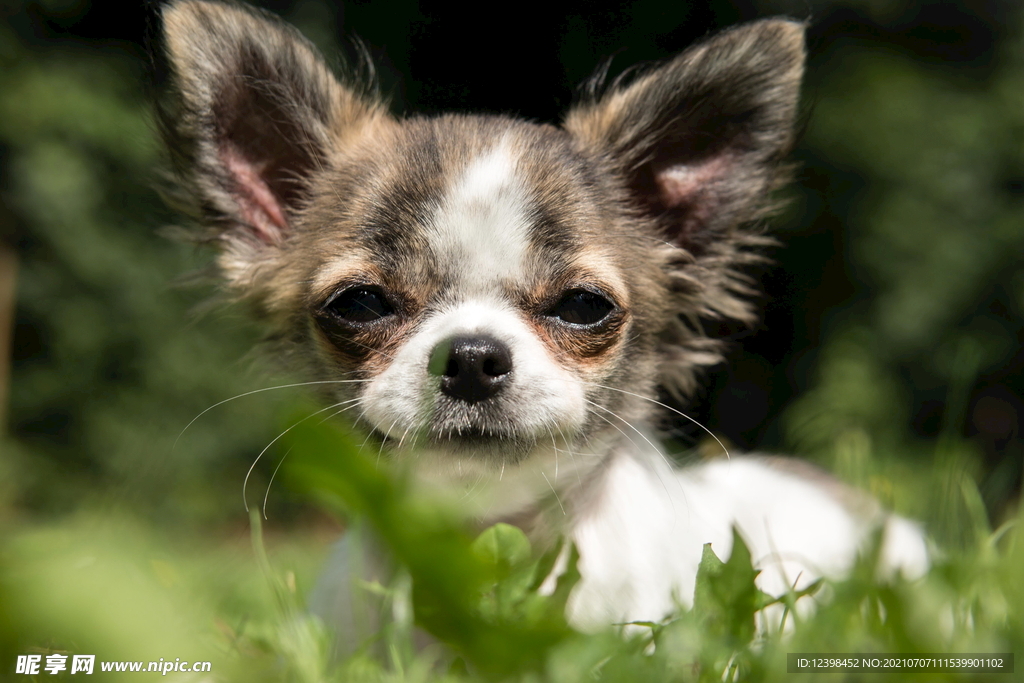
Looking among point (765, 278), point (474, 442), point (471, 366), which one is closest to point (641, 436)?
point (474, 442)

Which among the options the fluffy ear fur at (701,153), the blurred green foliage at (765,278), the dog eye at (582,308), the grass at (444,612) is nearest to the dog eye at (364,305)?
the dog eye at (582,308)

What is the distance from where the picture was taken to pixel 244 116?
297cm

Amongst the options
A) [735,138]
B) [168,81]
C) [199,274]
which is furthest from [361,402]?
[735,138]

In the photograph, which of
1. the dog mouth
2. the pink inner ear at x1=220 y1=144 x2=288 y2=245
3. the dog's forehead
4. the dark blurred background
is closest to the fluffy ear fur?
the dog's forehead

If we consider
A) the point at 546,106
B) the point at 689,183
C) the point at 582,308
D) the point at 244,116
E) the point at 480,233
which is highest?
the point at 546,106

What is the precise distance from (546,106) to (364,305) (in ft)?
10.9

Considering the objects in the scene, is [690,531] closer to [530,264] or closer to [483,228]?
[530,264]

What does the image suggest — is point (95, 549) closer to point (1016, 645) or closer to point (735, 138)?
point (1016, 645)

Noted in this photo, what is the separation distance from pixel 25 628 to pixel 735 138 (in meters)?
2.64

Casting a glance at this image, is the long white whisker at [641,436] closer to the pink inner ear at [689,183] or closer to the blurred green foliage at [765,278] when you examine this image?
the pink inner ear at [689,183]

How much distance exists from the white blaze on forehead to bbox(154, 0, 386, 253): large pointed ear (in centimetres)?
82

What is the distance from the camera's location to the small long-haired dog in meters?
2.39

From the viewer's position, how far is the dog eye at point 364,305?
2.51 m

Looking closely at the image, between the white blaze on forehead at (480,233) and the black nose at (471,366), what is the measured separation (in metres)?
0.28
